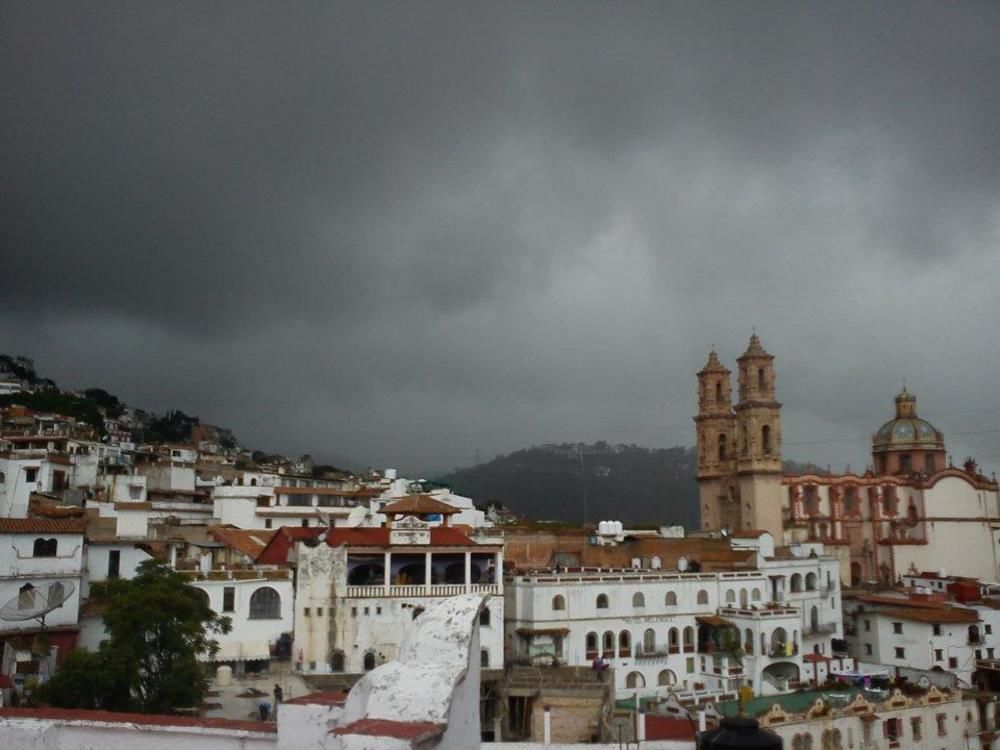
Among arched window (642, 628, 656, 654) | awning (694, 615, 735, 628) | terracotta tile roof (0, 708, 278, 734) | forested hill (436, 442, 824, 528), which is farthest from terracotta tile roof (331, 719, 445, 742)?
forested hill (436, 442, 824, 528)

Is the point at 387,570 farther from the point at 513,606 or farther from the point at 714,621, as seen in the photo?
the point at 714,621

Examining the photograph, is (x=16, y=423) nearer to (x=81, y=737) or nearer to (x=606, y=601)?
(x=606, y=601)

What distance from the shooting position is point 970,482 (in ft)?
244

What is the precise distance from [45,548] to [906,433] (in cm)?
7299

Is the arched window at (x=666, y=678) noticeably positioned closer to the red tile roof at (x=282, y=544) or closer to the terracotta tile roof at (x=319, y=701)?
the red tile roof at (x=282, y=544)

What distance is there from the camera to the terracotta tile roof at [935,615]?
48688 millimetres

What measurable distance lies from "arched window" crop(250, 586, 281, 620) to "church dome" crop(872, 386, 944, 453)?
64867 mm

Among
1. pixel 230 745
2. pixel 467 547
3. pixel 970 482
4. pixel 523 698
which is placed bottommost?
pixel 523 698

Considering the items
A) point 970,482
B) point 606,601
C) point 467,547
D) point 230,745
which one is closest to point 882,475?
point 970,482

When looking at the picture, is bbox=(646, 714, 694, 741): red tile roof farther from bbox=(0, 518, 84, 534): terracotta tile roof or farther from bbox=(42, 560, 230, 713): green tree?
bbox=(0, 518, 84, 534): terracotta tile roof

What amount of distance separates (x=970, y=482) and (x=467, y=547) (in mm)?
53418

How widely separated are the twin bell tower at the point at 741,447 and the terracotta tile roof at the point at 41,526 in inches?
Result: 1915

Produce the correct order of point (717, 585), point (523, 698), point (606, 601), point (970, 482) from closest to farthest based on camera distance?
point (523, 698)
point (606, 601)
point (717, 585)
point (970, 482)

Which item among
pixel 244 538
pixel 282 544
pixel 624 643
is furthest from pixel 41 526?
pixel 624 643
